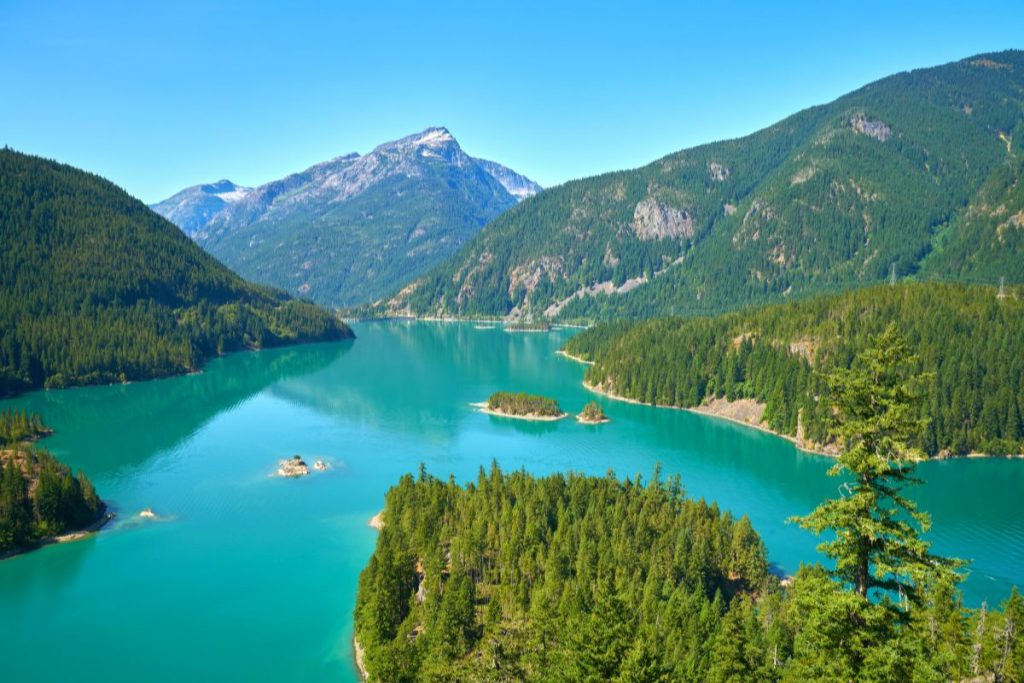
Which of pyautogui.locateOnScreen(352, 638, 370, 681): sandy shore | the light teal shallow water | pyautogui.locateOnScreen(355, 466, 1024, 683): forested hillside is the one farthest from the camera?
the light teal shallow water

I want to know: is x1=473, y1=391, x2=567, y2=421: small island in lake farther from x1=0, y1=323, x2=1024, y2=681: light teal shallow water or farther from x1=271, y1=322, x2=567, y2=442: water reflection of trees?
x1=271, y1=322, x2=567, y2=442: water reflection of trees

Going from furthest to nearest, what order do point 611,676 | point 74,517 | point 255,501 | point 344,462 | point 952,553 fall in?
1. point 344,462
2. point 255,501
3. point 74,517
4. point 952,553
5. point 611,676

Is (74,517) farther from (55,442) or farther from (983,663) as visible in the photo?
(983,663)

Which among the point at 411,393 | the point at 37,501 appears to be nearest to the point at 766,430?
the point at 411,393

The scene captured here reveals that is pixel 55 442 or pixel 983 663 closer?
pixel 983 663

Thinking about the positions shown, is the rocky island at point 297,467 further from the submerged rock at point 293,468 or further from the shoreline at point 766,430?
the shoreline at point 766,430

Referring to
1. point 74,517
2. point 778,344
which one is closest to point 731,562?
point 74,517

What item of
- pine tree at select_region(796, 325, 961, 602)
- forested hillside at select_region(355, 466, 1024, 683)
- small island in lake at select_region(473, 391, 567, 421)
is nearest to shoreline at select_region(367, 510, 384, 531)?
forested hillside at select_region(355, 466, 1024, 683)
